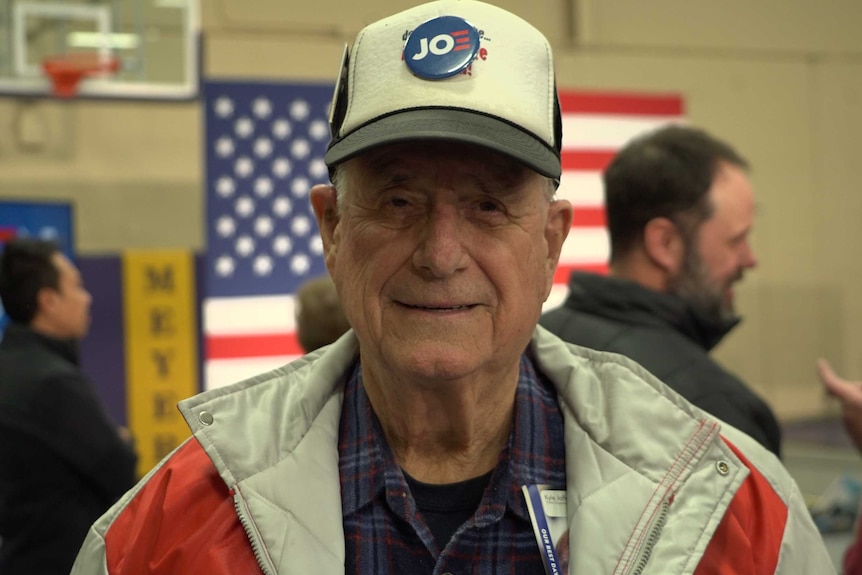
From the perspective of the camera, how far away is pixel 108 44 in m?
5.93

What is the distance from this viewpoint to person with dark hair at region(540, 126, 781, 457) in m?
2.19

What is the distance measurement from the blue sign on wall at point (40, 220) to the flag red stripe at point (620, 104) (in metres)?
2.64

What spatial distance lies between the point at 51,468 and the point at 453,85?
2.29 m

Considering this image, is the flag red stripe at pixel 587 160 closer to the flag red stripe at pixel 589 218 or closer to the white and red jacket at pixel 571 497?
the flag red stripe at pixel 589 218

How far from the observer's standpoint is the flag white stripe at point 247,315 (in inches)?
183

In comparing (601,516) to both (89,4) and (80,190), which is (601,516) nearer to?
(89,4)

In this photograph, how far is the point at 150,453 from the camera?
17.7ft

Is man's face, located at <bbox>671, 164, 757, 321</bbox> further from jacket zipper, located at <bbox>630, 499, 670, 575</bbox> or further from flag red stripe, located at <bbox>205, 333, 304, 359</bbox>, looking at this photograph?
flag red stripe, located at <bbox>205, 333, 304, 359</bbox>

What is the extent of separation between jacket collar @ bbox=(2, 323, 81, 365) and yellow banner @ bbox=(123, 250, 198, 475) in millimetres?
2005

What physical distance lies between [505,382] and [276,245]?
349 cm

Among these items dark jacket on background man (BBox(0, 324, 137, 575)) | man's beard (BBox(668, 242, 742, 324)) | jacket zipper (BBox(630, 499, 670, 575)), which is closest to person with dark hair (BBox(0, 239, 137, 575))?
dark jacket on background man (BBox(0, 324, 137, 575))

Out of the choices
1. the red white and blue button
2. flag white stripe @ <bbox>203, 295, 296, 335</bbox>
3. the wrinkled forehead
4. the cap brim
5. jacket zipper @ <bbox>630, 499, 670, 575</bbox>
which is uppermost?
the red white and blue button

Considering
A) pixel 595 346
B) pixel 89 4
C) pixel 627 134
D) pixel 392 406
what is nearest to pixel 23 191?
pixel 89 4

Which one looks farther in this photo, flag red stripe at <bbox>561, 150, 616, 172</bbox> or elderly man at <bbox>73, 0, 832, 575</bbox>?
flag red stripe at <bbox>561, 150, 616, 172</bbox>
